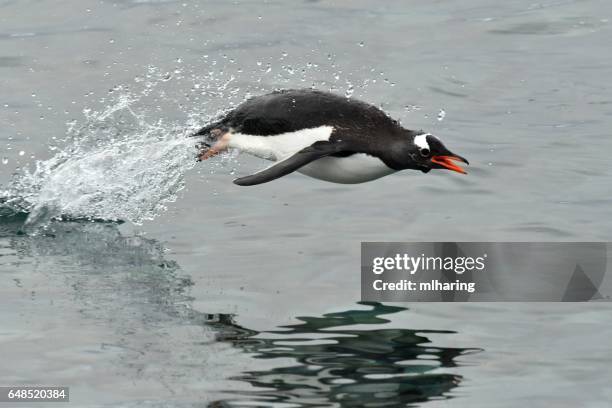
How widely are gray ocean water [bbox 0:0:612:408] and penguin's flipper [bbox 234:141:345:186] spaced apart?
0.87m

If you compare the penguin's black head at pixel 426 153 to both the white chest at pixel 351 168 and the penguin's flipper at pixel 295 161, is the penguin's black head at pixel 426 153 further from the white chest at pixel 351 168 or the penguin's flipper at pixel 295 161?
the penguin's flipper at pixel 295 161

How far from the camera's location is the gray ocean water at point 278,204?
7449 millimetres

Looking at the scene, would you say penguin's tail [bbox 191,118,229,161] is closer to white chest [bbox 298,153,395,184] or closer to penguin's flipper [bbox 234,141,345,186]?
white chest [bbox 298,153,395,184]

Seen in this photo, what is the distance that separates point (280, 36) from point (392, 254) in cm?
839

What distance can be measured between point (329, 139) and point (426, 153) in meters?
0.78

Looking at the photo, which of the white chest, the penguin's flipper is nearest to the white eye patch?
the white chest

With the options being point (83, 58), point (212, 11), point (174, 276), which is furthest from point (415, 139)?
point (212, 11)

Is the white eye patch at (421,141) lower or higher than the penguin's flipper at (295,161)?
higher

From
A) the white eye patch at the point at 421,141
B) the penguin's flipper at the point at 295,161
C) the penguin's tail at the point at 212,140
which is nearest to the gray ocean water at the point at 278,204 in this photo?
the penguin's tail at the point at 212,140

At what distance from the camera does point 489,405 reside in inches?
273

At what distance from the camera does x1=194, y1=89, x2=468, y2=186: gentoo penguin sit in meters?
9.33

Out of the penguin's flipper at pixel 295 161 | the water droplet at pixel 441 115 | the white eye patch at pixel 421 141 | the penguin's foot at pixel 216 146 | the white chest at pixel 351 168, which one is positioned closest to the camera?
the penguin's flipper at pixel 295 161

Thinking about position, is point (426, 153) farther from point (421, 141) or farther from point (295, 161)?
point (295, 161)

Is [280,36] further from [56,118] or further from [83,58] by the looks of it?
[56,118]
